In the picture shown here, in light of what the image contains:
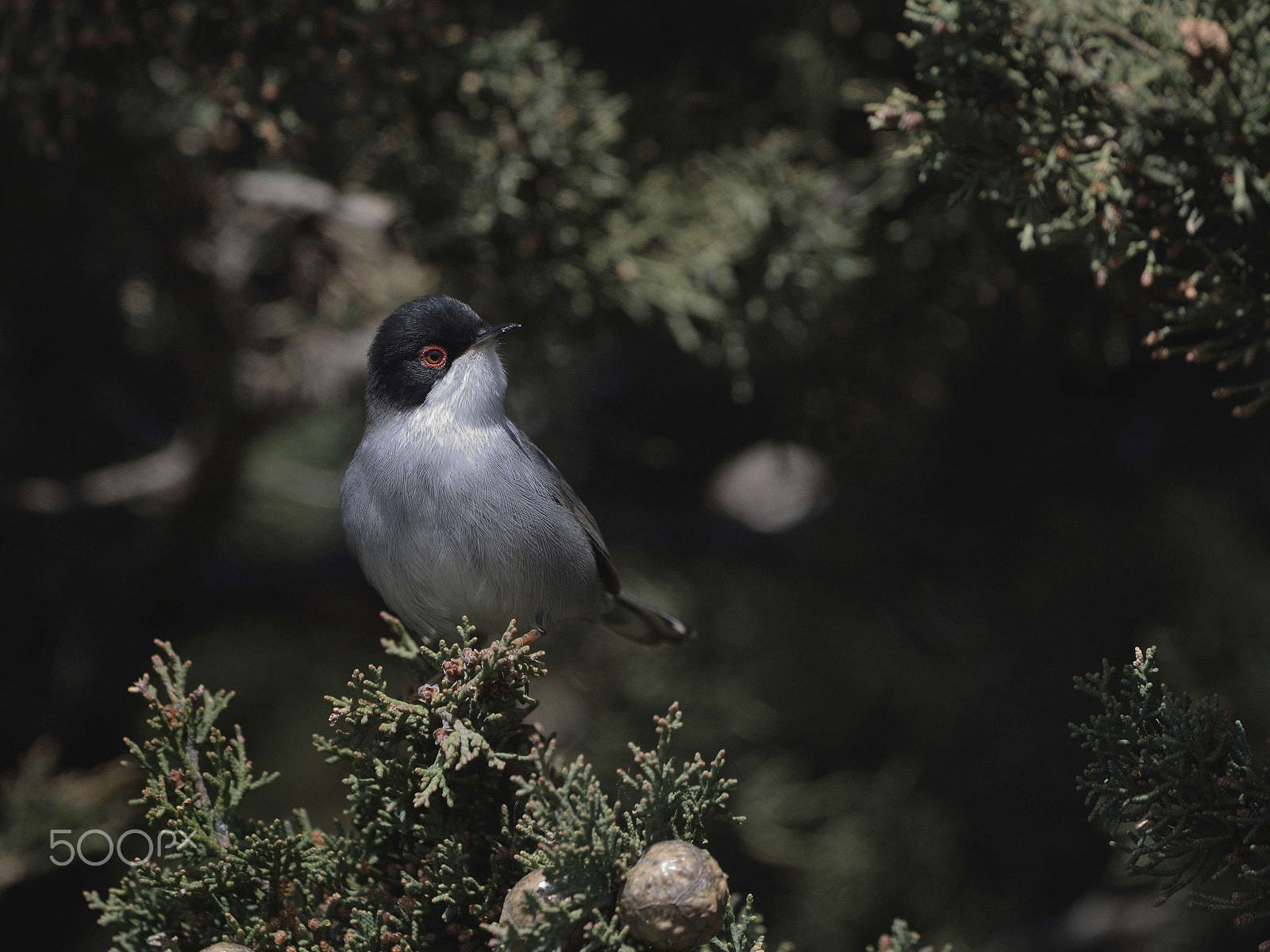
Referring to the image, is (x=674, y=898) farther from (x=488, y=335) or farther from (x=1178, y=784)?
(x=488, y=335)

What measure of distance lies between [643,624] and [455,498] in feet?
3.27

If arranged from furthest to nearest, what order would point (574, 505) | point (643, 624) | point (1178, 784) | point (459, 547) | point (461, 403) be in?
point (643, 624) → point (574, 505) → point (461, 403) → point (459, 547) → point (1178, 784)

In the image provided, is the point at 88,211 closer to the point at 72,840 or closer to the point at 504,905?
the point at 72,840

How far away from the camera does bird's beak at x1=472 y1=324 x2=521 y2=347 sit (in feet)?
8.38

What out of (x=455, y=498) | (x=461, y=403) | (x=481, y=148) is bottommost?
(x=455, y=498)

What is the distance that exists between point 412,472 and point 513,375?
2.57 feet

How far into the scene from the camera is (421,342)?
2.58 m

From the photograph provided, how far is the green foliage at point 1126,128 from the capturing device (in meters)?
1.77

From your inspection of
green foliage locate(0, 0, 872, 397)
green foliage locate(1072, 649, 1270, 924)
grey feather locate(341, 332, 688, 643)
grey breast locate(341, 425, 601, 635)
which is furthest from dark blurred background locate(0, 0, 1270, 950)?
green foliage locate(1072, 649, 1270, 924)


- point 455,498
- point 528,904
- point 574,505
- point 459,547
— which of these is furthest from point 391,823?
point 574,505

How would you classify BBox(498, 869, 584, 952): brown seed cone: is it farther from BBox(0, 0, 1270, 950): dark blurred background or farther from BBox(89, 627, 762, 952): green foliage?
BBox(0, 0, 1270, 950): dark blurred background

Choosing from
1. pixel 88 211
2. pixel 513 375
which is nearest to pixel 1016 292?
pixel 513 375

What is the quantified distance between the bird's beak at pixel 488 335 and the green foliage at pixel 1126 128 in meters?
1.05

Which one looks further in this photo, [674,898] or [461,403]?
[461,403]
